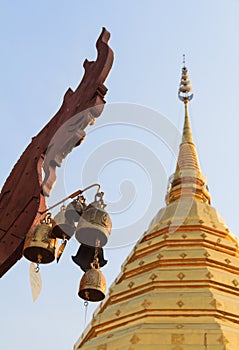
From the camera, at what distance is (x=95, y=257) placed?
18.4 feet

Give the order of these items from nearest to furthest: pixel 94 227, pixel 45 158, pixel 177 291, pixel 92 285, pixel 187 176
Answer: pixel 45 158 < pixel 94 227 < pixel 92 285 < pixel 177 291 < pixel 187 176

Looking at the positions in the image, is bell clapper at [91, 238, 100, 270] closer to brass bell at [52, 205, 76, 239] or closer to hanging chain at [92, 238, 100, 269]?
hanging chain at [92, 238, 100, 269]

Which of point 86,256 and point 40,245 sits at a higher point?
point 86,256

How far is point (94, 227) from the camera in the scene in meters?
5.45

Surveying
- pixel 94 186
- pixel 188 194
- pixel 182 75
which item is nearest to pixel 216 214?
pixel 188 194

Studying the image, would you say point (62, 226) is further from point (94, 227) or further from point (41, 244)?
point (41, 244)

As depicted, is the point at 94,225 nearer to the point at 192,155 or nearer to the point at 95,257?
the point at 95,257

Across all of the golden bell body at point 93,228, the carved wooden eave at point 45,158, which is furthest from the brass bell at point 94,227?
the carved wooden eave at point 45,158

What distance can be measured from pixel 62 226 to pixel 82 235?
179mm

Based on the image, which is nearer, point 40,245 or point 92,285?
point 40,245

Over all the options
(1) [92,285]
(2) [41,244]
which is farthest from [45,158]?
(1) [92,285]

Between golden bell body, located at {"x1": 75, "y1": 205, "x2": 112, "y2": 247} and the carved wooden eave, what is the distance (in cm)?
66

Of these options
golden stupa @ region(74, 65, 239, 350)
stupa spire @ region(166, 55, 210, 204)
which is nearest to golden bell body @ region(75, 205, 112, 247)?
golden stupa @ region(74, 65, 239, 350)

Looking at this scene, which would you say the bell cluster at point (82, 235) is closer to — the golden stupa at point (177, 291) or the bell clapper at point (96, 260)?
the bell clapper at point (96, 260)
